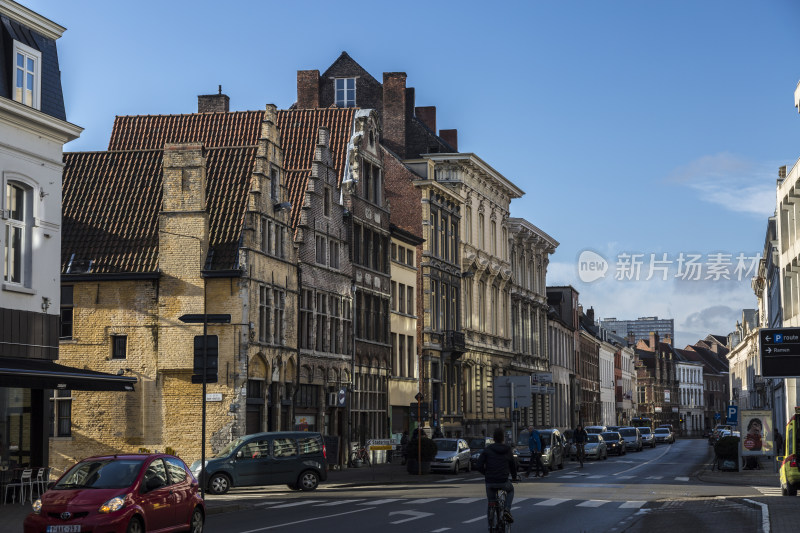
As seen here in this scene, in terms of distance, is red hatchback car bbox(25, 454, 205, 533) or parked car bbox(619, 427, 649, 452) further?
parked car bbox(619, 427, 649, 452)

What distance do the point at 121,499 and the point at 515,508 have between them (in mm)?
11599

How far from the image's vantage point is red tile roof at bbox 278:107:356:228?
50250 mm

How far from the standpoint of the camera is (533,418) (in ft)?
289

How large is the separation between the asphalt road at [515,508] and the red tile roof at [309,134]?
16.6 meters

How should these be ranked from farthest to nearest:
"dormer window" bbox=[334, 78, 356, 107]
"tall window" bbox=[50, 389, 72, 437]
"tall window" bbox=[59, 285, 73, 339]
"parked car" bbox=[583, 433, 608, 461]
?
"dormer window" bbox=[334, 78, 356, 107], "parked car" bbox=[583, 433, 608, 461], "tall window" bbox=[59, 285, 73, 339], "tall window" bbox=[50, 389, 72, 437]

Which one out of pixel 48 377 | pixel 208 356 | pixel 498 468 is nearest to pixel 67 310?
pixel 48 377

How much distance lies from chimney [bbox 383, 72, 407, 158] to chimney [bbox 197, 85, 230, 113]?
12.6 m

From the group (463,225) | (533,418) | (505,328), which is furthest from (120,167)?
(533,418)

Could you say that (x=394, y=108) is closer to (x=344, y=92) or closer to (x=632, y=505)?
(x=344, y=92)

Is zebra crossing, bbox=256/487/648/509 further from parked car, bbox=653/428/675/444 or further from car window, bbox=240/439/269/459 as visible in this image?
parked car, bbox=653/428/675/444

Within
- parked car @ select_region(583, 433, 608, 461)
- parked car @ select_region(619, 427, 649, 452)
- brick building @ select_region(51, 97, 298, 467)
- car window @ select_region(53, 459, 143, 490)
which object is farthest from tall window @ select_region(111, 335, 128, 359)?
parked car @ select_region(619, 427, 649, 452)

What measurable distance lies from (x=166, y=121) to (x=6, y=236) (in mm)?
26033

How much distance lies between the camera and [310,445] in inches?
1383

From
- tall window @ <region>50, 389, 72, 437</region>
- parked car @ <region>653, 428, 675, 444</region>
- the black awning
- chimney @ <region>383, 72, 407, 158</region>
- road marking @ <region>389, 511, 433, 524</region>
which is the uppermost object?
chimney @ <region>383, 72, 407, 158</region>
